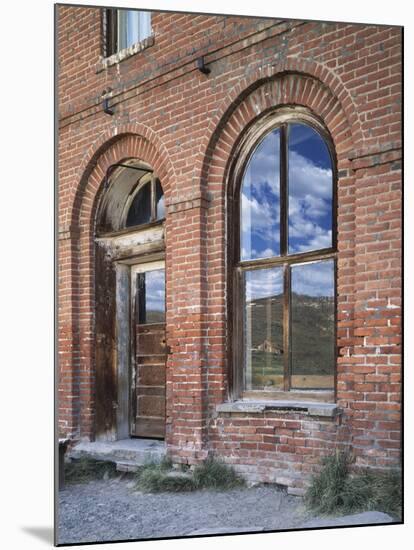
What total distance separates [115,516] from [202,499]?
61 cm

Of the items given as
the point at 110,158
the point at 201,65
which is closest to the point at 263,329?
the point at 110,158

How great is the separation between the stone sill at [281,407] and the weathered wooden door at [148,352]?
23.7 inches

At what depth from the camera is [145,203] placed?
578 cm

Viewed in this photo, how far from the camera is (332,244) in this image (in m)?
4.82

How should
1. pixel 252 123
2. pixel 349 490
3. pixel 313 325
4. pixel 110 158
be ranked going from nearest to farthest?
pixel 349 490, pixel 313 325, pixel 252 123, pixel 110 158

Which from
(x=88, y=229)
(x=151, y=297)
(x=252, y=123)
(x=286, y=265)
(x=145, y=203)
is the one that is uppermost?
(x=252, y=123)

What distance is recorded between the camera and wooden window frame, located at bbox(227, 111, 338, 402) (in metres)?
4.87

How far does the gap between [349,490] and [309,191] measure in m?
2.06

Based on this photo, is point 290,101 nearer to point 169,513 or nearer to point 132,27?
point 132,27

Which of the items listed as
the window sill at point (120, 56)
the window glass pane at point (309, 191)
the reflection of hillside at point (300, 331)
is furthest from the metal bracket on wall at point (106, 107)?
the reflection of hillside at point (300, 331)

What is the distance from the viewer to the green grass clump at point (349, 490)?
15.1 feet

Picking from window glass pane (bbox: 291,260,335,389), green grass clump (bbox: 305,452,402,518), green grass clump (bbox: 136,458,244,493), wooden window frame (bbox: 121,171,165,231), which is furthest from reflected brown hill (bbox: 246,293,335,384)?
wooden window frame (bbox: 121,171,165,231)

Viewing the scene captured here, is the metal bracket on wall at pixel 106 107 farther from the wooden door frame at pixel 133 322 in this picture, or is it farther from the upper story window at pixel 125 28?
the wooden door frame at pixel 133 322

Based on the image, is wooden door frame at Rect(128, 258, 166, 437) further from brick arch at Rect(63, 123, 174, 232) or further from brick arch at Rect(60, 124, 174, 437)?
brick arch at Rect(63, 123, 174, 232)
